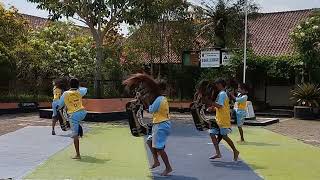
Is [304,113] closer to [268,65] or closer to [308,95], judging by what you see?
[308,95]

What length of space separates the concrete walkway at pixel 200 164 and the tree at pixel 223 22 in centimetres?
1399

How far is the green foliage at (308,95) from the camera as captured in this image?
22422 millimetres

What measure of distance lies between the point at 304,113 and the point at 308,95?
2.76 ft

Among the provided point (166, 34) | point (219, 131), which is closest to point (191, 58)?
point (166, 34)

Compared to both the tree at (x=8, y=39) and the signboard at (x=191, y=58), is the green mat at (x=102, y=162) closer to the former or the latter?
the tree at (x=8, y=39)

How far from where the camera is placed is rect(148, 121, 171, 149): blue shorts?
27.3ft

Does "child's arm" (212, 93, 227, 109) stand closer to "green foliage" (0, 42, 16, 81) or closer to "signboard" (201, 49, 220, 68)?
"signboard" (201, 49, 220, 68)

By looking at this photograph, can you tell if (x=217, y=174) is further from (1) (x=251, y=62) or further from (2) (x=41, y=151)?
(1) (x=251, y=62)

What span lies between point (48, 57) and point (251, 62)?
10.6m

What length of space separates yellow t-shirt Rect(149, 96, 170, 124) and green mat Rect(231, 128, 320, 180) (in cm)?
193

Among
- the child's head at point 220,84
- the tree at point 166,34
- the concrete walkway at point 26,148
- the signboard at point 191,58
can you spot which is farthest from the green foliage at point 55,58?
the child's head at point 220,84

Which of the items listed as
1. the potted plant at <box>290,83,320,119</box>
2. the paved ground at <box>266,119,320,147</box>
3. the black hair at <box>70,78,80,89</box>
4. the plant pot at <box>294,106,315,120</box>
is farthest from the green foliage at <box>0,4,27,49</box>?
the black hair at <box>70,78,80,89</box>

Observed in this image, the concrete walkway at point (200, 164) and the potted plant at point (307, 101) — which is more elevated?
the potted plant at point (307, 101)

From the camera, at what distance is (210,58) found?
2502cm
